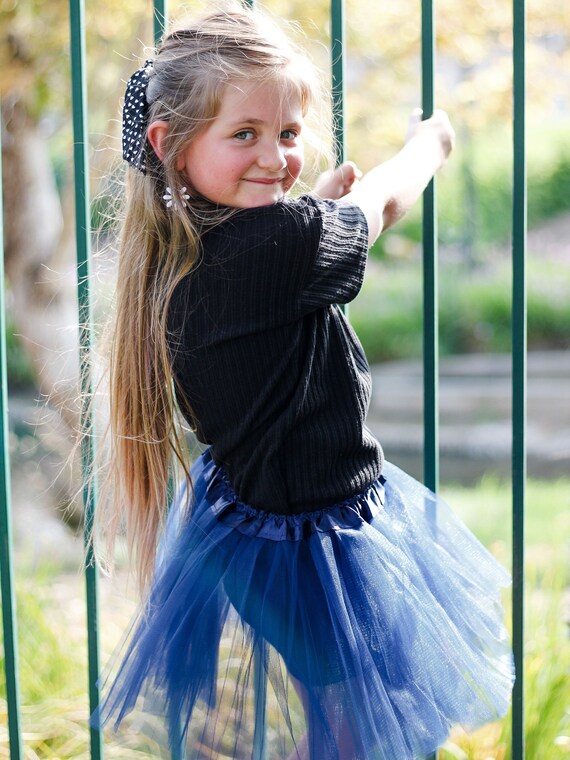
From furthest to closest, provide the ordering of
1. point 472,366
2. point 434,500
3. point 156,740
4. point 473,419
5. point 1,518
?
point 472,366 < point 473,419 < point 1,518 < point 434,500 < point 156,740

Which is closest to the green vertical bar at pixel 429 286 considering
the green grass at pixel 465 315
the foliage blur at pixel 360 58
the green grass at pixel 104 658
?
the green grass at pixel 104 658

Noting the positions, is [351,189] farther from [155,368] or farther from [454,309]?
[454,309]

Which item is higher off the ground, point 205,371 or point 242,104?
point 242,104

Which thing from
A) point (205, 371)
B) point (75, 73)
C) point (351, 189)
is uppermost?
point (75, 73)

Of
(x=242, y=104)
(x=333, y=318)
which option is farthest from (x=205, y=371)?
(x=242, y=104)

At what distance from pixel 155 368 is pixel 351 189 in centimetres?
45

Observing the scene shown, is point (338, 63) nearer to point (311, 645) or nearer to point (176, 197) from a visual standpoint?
point (176, 197)

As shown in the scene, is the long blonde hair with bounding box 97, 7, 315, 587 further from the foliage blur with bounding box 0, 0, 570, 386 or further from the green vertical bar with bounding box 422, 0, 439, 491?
the foliage blur with bounding box 0, 0, 570, 386

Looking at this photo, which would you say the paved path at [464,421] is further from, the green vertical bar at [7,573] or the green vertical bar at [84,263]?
the green vertical bar at [84,263]

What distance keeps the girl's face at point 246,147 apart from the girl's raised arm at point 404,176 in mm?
124

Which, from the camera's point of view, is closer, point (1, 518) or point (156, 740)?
point (156, 740)

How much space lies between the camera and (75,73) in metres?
1.68

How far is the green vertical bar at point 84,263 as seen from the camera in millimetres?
1674

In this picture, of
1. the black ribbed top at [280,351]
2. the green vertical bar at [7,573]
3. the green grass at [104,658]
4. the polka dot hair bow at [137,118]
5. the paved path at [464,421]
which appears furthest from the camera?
the paved path at [464,421]
